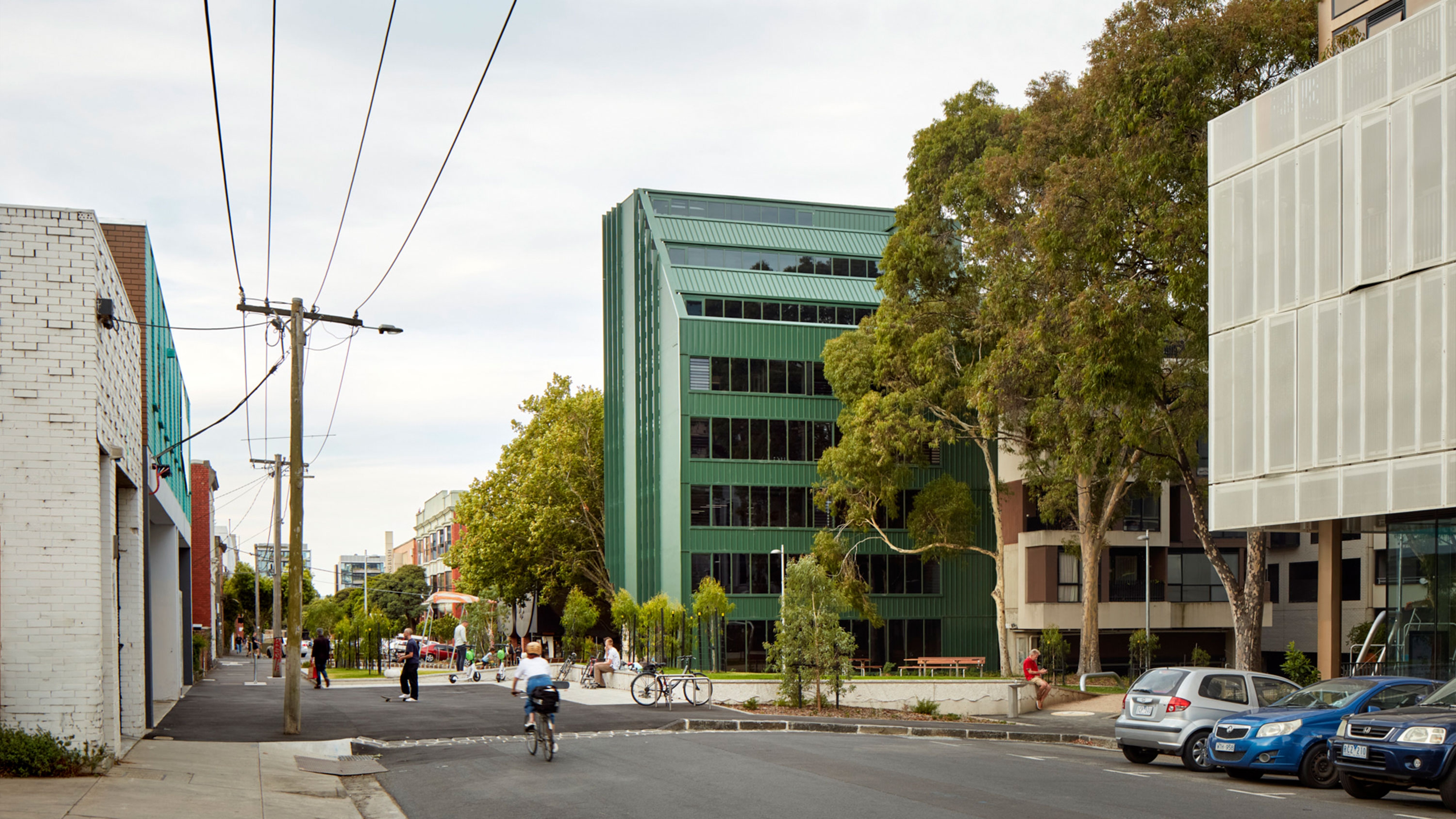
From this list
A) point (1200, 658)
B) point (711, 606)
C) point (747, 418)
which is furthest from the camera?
point (747, 418)

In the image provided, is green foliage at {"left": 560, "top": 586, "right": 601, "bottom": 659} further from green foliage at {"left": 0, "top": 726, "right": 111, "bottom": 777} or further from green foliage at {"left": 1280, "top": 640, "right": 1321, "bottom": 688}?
green foliage at {"left": 0, "top": 726, "right": 111, "bottom": 777}

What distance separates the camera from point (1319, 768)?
16.9 metres

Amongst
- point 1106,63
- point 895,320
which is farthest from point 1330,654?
point 895,320

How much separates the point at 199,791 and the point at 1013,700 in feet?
77.3

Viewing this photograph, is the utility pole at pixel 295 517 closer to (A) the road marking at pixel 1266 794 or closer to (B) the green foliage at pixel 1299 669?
(A) the road marking at pixel 1266 794

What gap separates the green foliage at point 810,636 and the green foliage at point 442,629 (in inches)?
1878

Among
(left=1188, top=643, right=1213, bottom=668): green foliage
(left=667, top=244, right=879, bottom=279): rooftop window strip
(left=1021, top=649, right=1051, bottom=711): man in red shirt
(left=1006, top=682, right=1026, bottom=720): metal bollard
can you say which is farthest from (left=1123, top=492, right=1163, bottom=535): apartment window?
(left=1006, top=682, right=1026, bottom=720): metal bollard

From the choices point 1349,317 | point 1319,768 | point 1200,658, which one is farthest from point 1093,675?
point 1319,768

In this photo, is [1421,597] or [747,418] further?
[747,418]

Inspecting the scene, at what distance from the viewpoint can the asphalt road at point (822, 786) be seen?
13.3 meters

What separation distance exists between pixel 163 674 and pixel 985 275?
2509cm

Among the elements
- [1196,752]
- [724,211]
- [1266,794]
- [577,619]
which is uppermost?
[724,211]

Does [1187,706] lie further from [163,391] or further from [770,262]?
[770,262]

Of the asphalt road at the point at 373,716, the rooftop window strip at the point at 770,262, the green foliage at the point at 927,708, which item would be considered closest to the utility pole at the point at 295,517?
the asphalt road at the point at 373,716
